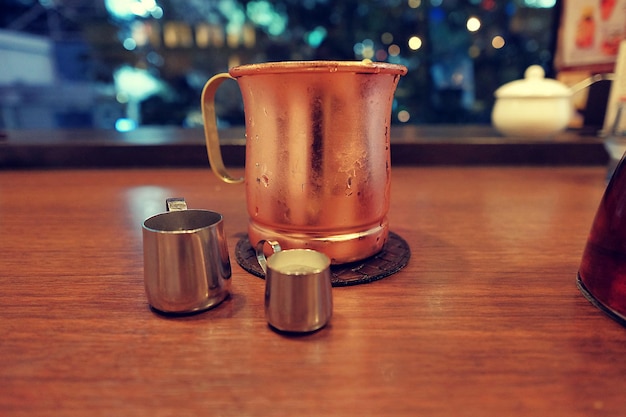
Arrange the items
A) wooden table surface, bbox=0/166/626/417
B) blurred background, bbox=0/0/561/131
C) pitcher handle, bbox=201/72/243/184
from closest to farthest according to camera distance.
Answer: wooden table surface, bbox=0/166/626/417 → pitcher handle, bbox=201/72/243/184 → blurred background, bbox=0/0/561/131

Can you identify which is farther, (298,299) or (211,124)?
(211,124)

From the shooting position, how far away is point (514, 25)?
260cm

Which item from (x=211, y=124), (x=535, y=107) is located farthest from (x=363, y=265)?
(x=535, y=107)

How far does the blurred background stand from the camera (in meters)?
2.59

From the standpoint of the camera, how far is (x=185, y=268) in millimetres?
436

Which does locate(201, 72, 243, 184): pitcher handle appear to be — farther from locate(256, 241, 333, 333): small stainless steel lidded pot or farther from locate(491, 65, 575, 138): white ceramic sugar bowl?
locate(491, 65, 575, 138): white ceramic sugar bowl

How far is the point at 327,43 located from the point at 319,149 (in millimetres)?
2357

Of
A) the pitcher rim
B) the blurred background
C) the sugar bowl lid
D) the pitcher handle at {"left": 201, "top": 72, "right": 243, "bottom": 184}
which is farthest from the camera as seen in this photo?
the blurred background

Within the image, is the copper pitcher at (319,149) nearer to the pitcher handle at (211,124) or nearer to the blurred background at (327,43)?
the pitcher handle at (211,124)

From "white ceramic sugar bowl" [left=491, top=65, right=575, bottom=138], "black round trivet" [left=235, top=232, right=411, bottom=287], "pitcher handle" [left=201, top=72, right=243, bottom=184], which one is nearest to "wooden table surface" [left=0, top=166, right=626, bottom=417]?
"black round trivet" [left=235, top=232, right=411, bottom=287]

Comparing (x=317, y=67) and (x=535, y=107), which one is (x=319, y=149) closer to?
(x=317, y=67)

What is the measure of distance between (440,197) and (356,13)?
1.96 meters

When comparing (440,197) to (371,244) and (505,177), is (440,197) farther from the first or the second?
(371,244)

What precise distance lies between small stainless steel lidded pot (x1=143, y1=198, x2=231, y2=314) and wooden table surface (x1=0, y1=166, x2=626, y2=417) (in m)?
0.02
